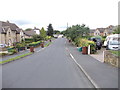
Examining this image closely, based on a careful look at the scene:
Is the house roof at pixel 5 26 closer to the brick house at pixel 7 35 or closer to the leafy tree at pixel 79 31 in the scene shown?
the brick house at pixel 7 35

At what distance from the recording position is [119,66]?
37.7ft

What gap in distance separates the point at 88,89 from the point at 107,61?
24.6ft

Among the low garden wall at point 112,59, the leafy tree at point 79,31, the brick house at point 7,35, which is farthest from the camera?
the leafy tree at point 79,31

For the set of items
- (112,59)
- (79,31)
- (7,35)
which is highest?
(79,31)

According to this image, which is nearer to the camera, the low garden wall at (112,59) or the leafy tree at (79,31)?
the low garden wall at (112,59)

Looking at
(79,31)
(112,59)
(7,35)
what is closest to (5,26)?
(7,35)

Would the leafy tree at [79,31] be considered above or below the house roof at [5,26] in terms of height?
below

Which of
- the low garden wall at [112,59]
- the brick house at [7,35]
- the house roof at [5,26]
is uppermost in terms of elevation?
the house roof at [5,26]

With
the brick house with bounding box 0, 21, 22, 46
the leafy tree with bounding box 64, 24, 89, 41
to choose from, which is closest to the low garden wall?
the leafy tree with bounding box 64, 24, 89, 41

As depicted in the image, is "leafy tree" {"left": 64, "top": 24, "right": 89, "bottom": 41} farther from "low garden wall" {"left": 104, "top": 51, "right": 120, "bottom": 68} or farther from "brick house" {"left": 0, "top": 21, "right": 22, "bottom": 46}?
"low garden wall" {"left": 104, "top": 51, "right": 120, "bottom": 68}

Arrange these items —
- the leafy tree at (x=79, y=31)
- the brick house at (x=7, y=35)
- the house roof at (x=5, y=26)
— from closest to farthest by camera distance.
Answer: the brick house at (x=7, y=35), the leafy tree at (x=79, y=31), the house roof at (x=5, y=26)

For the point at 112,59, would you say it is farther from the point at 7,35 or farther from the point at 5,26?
the point at 5,26

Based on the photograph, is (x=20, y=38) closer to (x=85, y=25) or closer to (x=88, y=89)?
(x=85, y=25)

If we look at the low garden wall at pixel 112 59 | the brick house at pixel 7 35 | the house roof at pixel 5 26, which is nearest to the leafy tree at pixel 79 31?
the brick house at pixel 7 35
